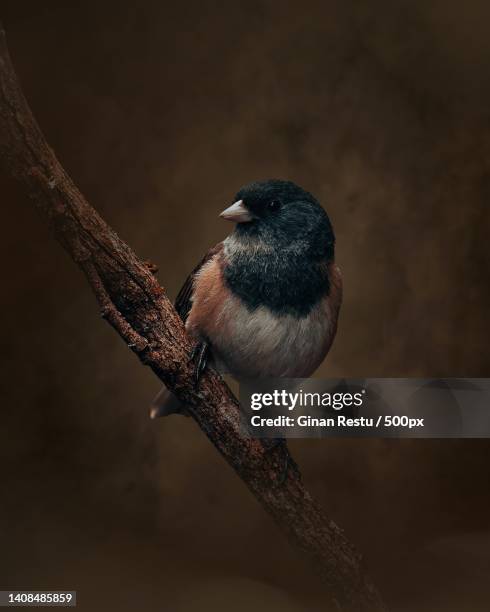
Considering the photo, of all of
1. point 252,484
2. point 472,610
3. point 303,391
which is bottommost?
point 472,610

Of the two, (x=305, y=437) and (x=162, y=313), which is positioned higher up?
(x=162, y=313)

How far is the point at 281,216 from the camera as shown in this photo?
168 centimetres

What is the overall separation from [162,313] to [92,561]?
0.60 meters

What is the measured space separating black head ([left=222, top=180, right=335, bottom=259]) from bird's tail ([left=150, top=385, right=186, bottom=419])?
442 millimetres

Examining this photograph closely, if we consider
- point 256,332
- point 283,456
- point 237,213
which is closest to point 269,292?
point 256,332

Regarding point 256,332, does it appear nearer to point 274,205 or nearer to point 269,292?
point 269,292

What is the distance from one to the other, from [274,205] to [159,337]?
44 cm

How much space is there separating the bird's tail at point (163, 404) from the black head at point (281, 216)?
0.44 m

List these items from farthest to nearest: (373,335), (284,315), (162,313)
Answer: (373,335) → (284,315) → (162,313)

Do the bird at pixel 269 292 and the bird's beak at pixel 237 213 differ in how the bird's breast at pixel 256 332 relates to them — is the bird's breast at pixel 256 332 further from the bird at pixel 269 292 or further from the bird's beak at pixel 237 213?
the bird's beak at pixel 237 213

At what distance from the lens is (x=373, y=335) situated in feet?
5.86

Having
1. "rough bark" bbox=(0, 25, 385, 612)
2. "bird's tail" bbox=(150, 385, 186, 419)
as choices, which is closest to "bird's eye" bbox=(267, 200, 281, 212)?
"rough bark" bbox=(0, 25, 385, 612)

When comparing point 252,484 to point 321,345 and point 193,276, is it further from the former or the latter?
point 193,276

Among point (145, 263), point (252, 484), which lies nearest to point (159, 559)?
point (252, 484)
